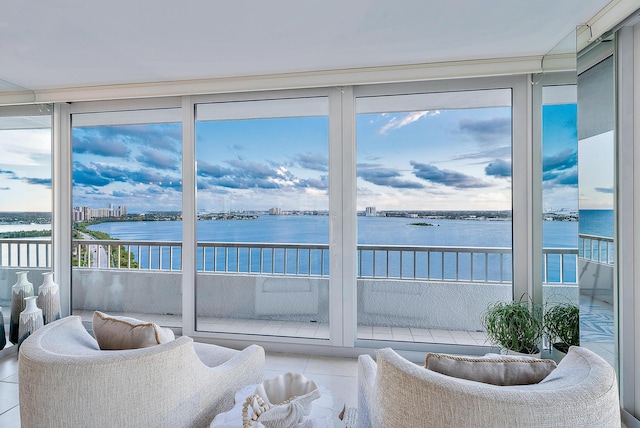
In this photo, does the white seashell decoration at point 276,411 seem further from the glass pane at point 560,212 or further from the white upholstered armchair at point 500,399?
the glass pane at point 560,212

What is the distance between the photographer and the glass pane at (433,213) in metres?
2.90

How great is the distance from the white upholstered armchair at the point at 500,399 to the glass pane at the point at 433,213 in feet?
6.07

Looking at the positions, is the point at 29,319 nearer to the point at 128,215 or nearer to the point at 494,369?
the point at 128,215

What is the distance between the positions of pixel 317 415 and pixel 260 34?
→ 86.5 inches

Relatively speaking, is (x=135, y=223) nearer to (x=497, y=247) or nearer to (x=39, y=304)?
(x=39, y=304)

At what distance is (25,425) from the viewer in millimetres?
1372

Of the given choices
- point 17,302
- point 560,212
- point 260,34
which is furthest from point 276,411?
point 17,302

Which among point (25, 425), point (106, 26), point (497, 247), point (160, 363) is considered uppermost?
point (106, 26)

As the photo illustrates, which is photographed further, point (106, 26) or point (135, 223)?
point (135, 223)

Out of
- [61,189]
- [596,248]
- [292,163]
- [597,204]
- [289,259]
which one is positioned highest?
[292,163]

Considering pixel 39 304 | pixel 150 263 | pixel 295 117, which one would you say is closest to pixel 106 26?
pixel 295 117

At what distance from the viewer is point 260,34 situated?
220cm

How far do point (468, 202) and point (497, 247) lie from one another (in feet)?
1.52

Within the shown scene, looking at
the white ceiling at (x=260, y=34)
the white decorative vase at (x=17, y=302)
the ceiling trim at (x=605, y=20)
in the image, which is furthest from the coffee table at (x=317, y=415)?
the white decorative vase at (x=17, y=302)
